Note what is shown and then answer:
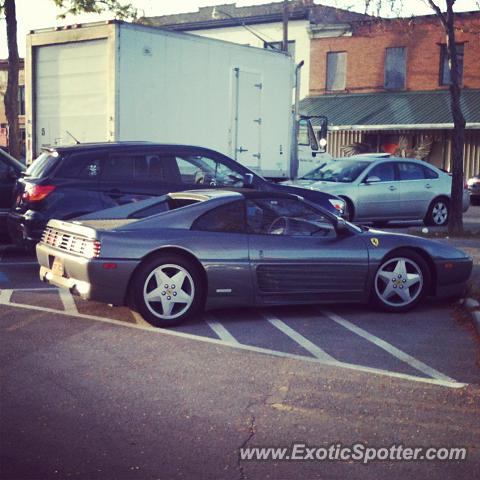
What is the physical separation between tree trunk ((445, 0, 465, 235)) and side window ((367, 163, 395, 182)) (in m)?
1.92

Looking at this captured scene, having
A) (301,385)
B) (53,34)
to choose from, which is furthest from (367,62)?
(301,385)

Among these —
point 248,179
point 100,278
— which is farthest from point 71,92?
point 100,278

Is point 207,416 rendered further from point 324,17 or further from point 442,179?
point 324,17

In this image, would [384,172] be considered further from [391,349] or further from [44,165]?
[391,349]

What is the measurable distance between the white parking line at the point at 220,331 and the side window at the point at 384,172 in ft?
32.7

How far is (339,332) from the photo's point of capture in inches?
311

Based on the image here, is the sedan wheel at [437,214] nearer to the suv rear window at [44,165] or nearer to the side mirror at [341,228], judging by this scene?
the suv rear window at [44,165]

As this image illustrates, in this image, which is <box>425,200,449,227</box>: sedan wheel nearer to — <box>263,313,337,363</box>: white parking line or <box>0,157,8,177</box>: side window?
<box>0,157,8,177</box>: side window

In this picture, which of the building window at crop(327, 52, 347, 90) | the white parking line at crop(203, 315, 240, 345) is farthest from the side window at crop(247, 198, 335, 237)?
the building window at crop(327, 52, 347, 90)

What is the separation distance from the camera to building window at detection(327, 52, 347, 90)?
40844mm

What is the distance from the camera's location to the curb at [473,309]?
26.8 ft

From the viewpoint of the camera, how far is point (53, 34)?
581 inches

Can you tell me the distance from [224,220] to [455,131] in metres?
8.90

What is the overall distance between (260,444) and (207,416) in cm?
59
